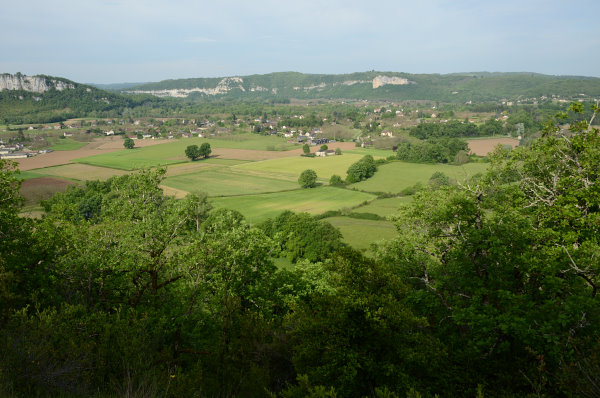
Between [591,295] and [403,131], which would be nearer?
[591,295]

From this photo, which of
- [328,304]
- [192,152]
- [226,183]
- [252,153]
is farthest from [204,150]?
[328,304]

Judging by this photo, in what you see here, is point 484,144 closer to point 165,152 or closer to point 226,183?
point 226,183

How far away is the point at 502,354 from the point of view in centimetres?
1134

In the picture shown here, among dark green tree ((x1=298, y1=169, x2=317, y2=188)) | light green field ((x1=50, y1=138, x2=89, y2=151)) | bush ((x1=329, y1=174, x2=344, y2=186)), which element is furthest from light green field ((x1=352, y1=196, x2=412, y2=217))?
light green field ((x1=50, y1=138, x2=89, y2=151))

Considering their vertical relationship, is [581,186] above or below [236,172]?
above

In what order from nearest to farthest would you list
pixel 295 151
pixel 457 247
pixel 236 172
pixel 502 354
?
pixel 502 354 → pixel 457 247 → pixel 236 172 → pixel 295 151

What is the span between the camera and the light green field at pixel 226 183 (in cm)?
7962

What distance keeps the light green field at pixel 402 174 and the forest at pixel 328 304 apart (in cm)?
6194

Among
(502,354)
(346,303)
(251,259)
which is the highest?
(346,303)

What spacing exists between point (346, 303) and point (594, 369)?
17.9 ft

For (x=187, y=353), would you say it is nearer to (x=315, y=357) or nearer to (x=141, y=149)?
(x=315, y=357)

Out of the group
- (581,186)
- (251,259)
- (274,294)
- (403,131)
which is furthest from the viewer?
(403,131)

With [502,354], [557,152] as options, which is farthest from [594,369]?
[557,152]

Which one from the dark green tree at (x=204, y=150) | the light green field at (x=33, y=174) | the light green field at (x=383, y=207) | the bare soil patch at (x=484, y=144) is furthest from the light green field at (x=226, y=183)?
the bare soil patch at (x=484, y=144)
